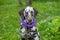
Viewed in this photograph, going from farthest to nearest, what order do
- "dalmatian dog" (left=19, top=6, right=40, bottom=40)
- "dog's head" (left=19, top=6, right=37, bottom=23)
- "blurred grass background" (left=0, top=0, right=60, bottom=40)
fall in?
"blurred grass background" (left=0, top=0, right=60, bottom=40) → "dalmatian dog" (left=19, top=6, right=40, bottom=40) → "dog's head" (left=19, top=6, right=37, bottom=23)

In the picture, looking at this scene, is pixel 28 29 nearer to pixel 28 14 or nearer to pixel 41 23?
pixel 28 14

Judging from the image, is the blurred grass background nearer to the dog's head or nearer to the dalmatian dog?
the dalmatian dog

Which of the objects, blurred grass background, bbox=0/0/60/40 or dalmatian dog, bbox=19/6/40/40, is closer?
dalmatian dog, bbox=19/6/40/40

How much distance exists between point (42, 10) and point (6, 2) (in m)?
6.81

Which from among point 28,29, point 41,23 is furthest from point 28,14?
point 41,23

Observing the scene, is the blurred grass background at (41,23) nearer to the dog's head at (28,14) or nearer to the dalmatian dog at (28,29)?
the dalmatian dog at (28,29)

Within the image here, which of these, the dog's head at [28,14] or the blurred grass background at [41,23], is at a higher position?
the dog's head at [28,14]

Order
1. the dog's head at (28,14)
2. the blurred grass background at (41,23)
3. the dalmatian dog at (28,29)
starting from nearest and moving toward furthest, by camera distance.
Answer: the dog's head at (28,14), the dalmatian dog at (28,29), the blurred grass background at (41,23)

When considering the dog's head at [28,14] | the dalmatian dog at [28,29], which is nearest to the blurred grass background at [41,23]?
the dalmatian dog at [28,29]

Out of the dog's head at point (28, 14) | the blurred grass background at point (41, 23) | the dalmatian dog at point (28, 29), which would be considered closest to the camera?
the dog's head at point (28, 14)

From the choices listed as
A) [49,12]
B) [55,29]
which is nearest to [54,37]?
[55,29]

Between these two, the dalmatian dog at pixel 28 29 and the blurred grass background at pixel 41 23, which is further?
the blurred grass background at pixel 41 23

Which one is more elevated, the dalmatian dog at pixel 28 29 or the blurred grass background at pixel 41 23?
the dalmatian dog at pixel 28 29

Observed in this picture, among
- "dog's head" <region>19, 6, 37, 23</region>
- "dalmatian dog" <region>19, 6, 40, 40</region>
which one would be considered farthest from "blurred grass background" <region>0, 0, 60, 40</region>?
"dog's head" <region>19, 6, 37, 23</region>
